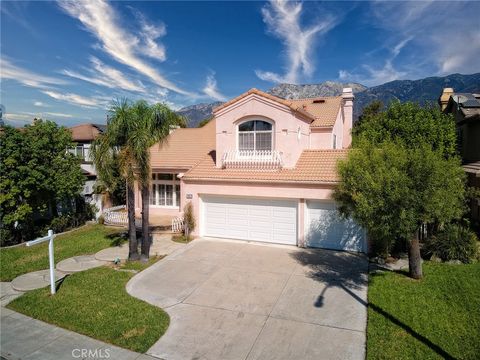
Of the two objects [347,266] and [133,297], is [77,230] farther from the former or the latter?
[347,266]

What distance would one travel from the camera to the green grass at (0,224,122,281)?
13.3 meters

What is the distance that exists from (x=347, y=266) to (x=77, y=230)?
1638 centimetres

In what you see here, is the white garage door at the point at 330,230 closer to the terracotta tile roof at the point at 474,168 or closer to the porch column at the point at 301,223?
the porch column at the point at 301,223

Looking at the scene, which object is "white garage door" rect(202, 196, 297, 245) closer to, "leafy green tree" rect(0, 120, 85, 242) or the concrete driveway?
the concrete driveway

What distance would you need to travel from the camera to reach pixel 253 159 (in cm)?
1634

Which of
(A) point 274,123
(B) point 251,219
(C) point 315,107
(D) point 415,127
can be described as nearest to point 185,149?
(A) point 274,123

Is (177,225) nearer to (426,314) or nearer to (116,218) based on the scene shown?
(116,218)

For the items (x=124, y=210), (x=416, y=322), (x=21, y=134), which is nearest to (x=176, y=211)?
(x=124, y=210)

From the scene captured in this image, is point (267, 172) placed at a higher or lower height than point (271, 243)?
higher

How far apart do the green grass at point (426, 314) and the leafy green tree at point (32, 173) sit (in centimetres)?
1744

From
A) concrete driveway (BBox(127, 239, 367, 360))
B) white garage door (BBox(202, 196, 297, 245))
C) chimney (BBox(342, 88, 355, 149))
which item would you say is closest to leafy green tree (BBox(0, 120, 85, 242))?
white garage door (BBox(202, 196, 297, 245))

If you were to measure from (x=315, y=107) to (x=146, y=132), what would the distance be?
14.2 meters

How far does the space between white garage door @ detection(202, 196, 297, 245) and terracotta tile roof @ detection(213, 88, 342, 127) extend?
490 cm

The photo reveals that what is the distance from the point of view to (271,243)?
1534 centimetres
